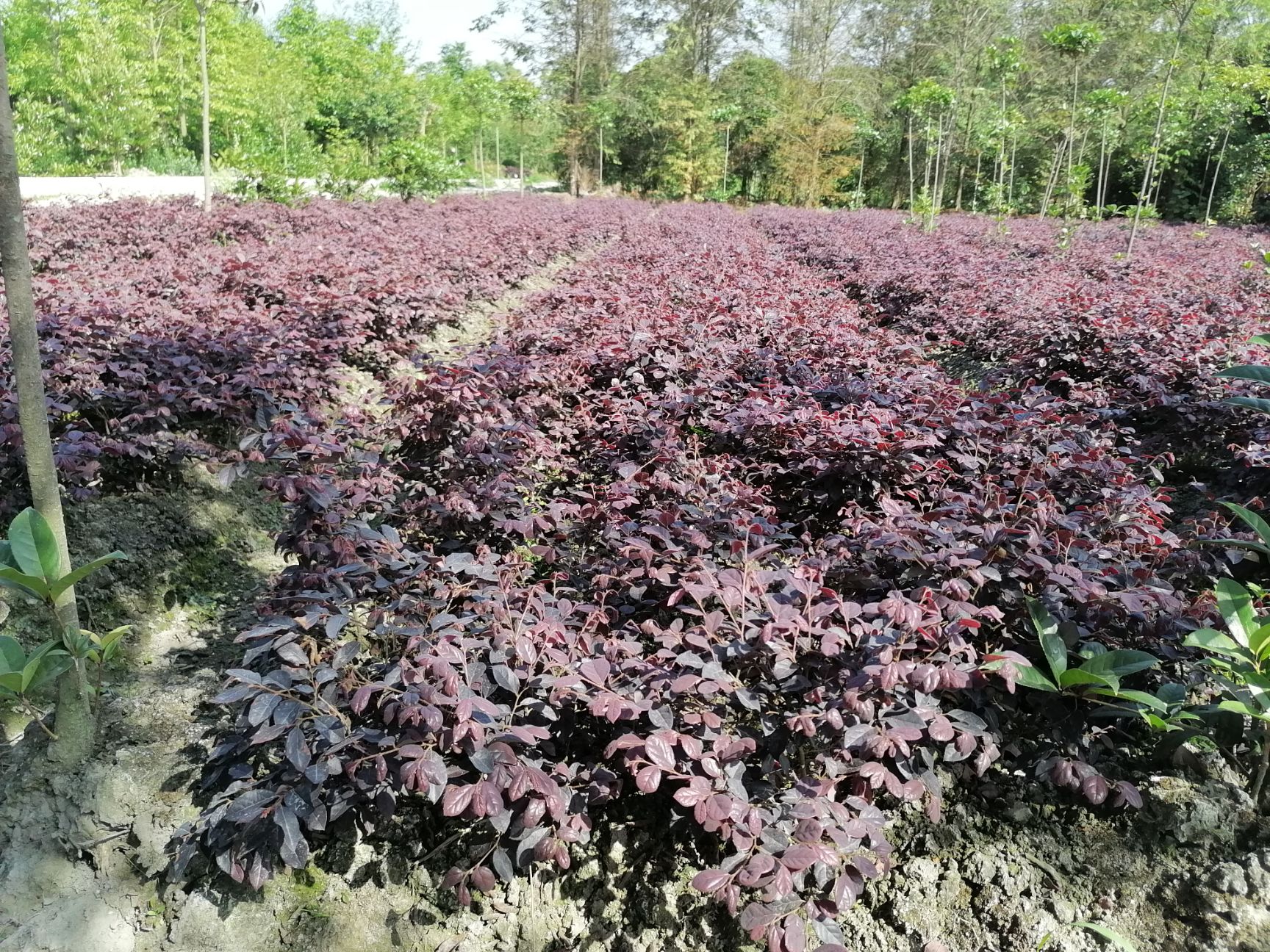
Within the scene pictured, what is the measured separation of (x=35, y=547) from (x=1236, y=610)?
8.71 ft

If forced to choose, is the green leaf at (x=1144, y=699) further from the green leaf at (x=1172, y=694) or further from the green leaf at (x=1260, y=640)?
the green leaf at (x=1260, y=640)

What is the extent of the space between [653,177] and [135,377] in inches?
1264

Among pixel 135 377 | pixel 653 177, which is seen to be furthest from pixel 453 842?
pixel 653 177

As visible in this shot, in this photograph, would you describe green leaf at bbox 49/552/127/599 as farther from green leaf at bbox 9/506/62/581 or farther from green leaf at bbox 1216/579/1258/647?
green leaf at bbox 1216/579/1258/647

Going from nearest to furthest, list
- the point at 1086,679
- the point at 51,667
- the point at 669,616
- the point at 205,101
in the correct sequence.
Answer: the point at 1086,679 < the point at 51,667 < the point at 669,616 < the point at 205,101

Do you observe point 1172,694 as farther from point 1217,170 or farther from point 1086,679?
point 1217,170

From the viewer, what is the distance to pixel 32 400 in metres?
1.74

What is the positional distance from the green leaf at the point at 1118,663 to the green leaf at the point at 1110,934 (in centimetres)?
49

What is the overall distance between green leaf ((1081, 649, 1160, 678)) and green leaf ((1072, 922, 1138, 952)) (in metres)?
0.49

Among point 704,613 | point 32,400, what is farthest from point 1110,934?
point 32,400

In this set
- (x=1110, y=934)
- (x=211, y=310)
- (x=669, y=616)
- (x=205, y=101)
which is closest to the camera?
(x=1110, y=934)

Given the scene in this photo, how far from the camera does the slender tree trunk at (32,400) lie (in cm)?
166

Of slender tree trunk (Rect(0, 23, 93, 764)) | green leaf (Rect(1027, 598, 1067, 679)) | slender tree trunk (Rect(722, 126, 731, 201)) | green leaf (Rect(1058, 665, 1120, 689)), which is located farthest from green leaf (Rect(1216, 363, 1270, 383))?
slender tree trunk (Rect(722, 126, 731, 201))

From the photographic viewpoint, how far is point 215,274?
19.9ft
